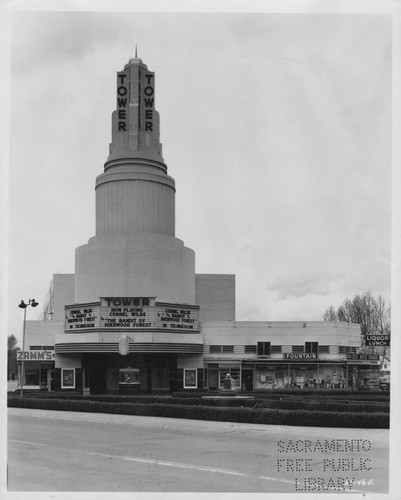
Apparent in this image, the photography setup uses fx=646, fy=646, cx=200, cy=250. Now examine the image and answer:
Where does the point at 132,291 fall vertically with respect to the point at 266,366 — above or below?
above

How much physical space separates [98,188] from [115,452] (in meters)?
43.2

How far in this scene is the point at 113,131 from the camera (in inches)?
2269

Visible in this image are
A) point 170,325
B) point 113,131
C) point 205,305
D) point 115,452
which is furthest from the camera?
point 205,305

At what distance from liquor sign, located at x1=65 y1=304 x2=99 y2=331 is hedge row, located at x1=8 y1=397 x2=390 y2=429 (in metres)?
19.7

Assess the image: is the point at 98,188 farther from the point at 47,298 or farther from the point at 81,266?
the point at 47,298

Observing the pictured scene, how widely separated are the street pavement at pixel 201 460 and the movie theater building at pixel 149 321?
30553mm

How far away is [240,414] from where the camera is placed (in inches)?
937

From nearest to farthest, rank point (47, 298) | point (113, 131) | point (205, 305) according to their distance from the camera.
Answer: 1. point (113, 131)
2. point (205, 305)
3. point (47, 298)

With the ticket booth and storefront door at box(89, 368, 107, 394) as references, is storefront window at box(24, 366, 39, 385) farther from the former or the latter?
the ticket booth

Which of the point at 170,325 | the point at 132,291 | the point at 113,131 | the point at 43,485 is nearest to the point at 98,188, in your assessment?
the point at 113,131

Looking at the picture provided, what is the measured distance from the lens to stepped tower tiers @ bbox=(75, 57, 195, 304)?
55469 millimetres

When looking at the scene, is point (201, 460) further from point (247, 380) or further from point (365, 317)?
point (365, 317)

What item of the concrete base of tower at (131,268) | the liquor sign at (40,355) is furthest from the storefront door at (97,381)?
the concrete base of tower at (131,268)

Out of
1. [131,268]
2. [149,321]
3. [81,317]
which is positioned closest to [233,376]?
[149,321]
